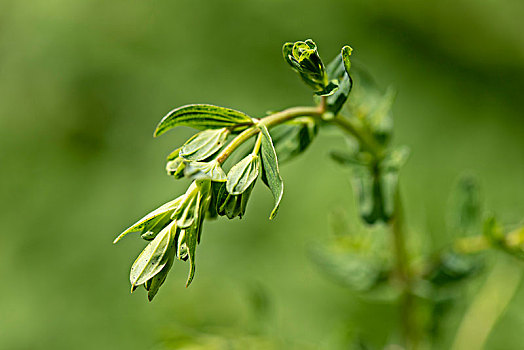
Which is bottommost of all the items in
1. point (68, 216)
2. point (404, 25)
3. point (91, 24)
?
point (68, 216)

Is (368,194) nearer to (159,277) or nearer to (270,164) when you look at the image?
(270,164)

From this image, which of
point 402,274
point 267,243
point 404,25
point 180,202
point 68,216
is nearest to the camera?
point 180,202

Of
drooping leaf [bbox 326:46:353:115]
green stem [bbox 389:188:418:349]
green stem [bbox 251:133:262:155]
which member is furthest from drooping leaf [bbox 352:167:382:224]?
green stem [bbox 251:133:262:155]

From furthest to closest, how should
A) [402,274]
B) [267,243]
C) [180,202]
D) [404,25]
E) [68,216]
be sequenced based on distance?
[404,25]
[68,216]
[267,243]
[402,274]
[180,202]

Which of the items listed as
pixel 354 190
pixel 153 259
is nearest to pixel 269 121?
pixel 153 259

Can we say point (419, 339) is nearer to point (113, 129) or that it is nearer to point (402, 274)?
point (402, 274)

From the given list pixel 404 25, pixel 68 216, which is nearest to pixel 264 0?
pixel 404 25

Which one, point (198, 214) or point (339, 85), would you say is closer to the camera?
point (198, 214)

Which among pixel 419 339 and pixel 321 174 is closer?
pixel 419 339
